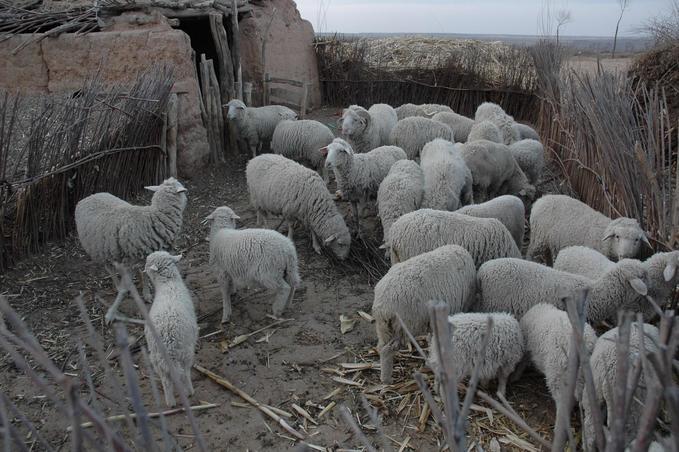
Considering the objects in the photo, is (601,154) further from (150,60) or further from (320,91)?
(320,91)

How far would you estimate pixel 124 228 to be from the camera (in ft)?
14.9

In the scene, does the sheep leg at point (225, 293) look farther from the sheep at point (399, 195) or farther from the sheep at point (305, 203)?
the sheep at point (399, 195)

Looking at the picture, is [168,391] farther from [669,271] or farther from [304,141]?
[304,141]

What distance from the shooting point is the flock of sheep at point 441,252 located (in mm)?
3541

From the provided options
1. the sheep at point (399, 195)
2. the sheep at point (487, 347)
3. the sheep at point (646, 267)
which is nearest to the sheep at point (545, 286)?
the sheep at point (646, 267)

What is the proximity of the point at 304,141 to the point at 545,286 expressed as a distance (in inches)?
185

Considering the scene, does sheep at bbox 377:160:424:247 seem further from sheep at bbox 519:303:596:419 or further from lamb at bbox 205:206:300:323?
sheep at bbox 519:303:596:419

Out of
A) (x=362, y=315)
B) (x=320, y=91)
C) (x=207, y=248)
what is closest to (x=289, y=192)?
(x=207, y=248)

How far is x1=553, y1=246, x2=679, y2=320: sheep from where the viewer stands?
3816 millimetres

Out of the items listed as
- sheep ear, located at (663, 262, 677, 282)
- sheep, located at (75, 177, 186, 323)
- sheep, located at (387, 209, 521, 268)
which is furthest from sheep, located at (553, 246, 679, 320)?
sheep, located at (75, 177, 186, 323)

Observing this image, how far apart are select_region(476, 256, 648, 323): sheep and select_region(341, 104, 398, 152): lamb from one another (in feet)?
12.7

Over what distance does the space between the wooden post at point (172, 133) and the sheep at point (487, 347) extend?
15.7 ft

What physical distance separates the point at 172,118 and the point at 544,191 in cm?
517

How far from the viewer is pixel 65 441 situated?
3.36m
